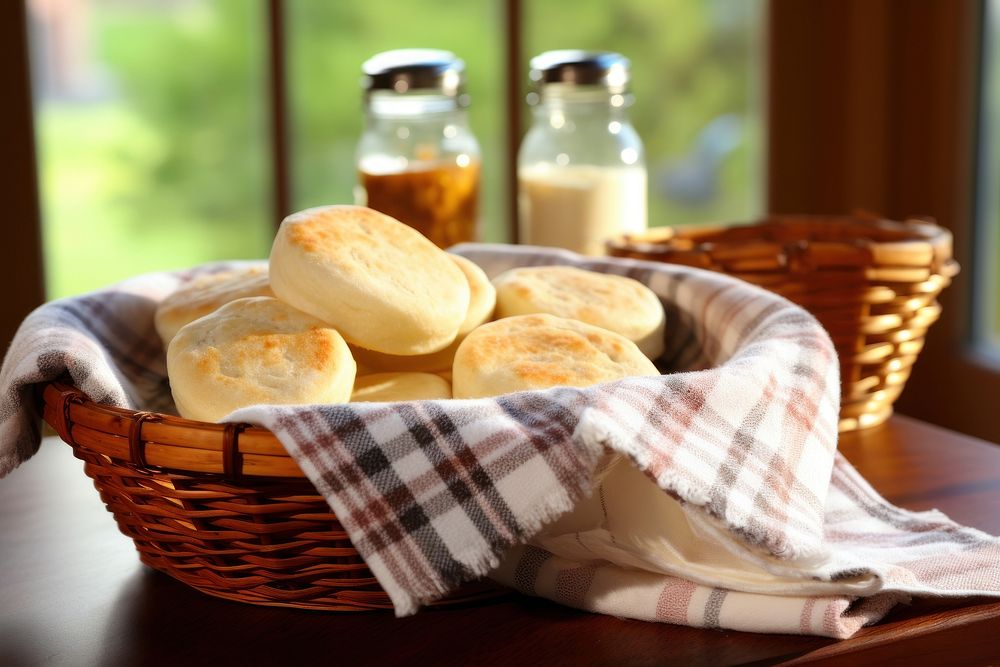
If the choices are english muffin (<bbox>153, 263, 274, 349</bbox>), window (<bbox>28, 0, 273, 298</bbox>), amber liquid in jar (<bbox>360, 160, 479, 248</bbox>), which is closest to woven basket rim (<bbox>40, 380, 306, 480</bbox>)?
english muffin (<bbox>153, 263, 274, 349</bbox>)

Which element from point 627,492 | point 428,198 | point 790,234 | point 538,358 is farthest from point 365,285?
point 790,234

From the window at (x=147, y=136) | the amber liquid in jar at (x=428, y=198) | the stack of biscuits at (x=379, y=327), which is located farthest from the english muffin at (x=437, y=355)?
the window at (x=147, y=136)

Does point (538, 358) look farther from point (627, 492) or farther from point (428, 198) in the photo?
point (428, 198)

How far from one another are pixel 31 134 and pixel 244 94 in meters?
0.39

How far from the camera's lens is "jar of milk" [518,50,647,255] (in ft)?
4.56

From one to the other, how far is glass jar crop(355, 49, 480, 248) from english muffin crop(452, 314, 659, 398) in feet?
1.87

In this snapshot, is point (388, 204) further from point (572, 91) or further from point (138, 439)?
point (138, 439)

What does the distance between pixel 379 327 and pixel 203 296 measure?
20cm

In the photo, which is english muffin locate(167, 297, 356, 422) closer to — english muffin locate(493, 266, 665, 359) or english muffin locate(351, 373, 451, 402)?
english muffin locate(351, 373, 451, 402)

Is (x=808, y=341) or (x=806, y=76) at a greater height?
(x=806, y=76)

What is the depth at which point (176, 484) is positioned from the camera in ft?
2.04

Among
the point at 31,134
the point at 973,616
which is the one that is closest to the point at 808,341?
the point at 973,616

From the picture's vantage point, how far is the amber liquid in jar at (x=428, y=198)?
1337 mm

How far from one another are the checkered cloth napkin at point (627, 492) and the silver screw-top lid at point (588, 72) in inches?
27.9
